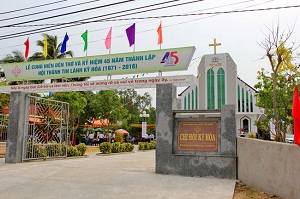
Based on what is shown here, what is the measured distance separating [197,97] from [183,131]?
29.5m

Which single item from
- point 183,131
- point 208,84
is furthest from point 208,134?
point 208,84

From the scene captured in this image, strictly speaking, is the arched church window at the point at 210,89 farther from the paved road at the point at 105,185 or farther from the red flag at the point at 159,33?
the paved road at the point at 105,185

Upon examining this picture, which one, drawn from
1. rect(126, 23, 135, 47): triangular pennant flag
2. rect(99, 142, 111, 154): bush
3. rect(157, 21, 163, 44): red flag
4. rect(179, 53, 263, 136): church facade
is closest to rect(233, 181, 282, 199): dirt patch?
rect(157, 21, 163, 44): red flag

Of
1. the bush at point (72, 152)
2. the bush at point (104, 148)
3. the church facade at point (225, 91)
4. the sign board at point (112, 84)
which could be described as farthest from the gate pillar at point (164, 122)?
the church facade at point (225, 91)

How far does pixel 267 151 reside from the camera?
631 cm

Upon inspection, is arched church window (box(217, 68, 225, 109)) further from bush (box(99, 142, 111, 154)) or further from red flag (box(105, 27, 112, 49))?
red flag (box(105, 27, 112, 49))

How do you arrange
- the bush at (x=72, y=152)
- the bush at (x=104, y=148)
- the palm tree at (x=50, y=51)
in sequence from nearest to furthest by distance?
the bush at (x=72, y=152) → the bush at (x=104, y=148) → the palm tree at (x=50, y=51)

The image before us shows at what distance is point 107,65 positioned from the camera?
10.6 m

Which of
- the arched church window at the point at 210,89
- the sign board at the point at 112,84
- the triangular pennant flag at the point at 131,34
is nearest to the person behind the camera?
the sign board at the point at 112,84

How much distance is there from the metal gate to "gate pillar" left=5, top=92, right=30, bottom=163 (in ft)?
0.56

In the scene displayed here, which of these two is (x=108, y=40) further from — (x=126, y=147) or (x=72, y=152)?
(x=126, y=147)

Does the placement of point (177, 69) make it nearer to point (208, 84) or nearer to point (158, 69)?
point (158, 69)

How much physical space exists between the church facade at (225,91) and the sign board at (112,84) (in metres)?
26.5

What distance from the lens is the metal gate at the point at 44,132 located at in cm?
1207
